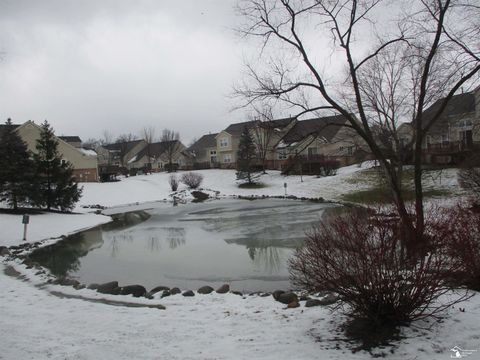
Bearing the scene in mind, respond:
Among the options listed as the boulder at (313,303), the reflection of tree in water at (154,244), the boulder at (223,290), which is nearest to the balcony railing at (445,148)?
the reflection of tree in water at (154,244)

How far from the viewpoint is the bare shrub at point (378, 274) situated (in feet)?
17.6

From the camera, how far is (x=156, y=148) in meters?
94.2

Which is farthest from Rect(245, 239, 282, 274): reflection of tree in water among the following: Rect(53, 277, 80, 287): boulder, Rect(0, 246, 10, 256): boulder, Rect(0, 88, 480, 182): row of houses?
Rect(0, 246, 10, 256): boulder

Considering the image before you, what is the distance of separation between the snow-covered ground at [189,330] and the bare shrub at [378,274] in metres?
0.38

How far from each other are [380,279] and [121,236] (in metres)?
17.0

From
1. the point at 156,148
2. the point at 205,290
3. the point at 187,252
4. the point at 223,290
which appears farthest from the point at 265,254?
the point at 156,148

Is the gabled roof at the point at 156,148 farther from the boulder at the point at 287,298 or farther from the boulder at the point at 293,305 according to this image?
the boulder at the point at 293,305

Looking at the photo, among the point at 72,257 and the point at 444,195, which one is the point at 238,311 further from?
the point at 444,195

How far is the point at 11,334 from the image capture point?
627cm

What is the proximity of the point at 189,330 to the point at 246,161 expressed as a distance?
43.9 m

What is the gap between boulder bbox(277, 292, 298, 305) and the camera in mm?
7916

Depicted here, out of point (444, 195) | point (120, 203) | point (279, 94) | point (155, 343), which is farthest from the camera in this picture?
point (120, 203)

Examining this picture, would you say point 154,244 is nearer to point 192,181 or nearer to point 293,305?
point 293,305

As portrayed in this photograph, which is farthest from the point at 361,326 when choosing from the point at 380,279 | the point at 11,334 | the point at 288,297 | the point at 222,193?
the point at 222,193
